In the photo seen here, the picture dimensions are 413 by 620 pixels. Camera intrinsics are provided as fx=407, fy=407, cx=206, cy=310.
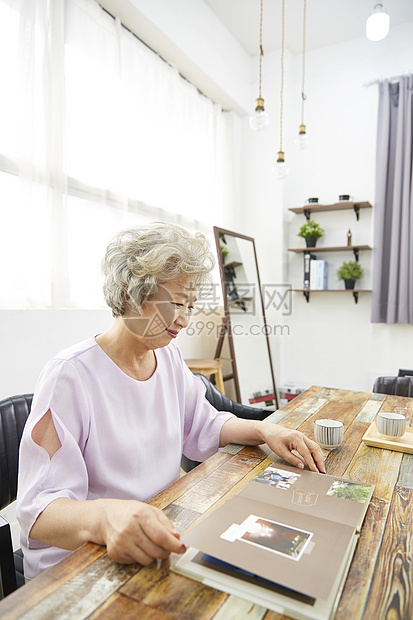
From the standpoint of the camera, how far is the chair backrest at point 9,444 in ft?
3.70

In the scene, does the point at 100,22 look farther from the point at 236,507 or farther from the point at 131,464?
the point at 236,507

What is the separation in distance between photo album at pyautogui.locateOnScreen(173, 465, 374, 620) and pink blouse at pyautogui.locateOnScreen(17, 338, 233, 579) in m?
0.29

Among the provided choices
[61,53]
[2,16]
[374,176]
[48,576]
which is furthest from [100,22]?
[48,576]

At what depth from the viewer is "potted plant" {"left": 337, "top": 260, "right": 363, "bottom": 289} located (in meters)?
3.51

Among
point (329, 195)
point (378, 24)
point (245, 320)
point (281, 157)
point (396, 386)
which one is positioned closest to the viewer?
point (378, 24)

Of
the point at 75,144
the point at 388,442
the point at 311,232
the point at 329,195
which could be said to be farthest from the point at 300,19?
the point at 388,442

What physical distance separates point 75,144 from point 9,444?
5.34 ft

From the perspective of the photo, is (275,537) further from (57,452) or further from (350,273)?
(350,273)

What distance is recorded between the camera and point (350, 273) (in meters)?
3.52

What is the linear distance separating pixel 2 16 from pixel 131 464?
195 cm

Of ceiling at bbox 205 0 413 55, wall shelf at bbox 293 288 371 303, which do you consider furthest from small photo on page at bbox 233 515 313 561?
ceiling at bbox 205 0 413 55

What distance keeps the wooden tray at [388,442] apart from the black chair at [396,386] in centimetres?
105

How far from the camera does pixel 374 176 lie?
3553mm

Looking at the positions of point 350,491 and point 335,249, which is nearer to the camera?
point 350,491
